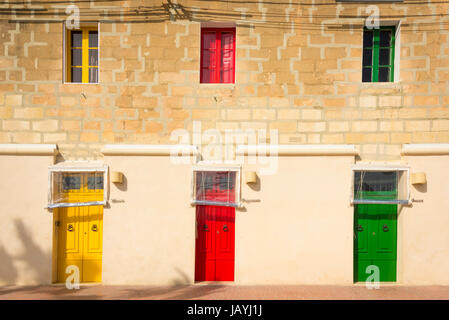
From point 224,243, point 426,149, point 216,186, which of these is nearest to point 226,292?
point 224,243

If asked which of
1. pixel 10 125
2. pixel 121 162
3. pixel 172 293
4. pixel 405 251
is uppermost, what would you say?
pixel 10 125

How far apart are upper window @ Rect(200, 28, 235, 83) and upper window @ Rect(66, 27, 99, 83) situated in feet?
7.28

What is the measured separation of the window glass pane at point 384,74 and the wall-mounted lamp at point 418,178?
1.98 meters

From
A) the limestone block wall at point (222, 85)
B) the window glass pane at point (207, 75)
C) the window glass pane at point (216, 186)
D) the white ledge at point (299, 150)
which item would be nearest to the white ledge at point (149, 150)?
the limestone block wall at point (222, 85)

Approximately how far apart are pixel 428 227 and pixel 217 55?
536 cm

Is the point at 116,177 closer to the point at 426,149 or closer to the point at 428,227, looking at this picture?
the point at 426,149

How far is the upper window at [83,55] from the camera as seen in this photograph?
23.5 ft

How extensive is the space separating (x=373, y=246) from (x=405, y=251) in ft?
1.89

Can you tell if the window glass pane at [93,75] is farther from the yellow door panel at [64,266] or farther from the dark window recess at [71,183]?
the yellow door panel at [64,266]

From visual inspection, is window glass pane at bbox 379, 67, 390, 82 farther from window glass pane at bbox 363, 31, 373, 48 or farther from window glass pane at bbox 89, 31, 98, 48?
window glass pane at bbox 89, 31, 98, 48

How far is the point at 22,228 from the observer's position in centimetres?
678

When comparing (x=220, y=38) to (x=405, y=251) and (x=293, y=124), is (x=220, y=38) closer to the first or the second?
(x=293, y=124)

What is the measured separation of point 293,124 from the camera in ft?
22.9
